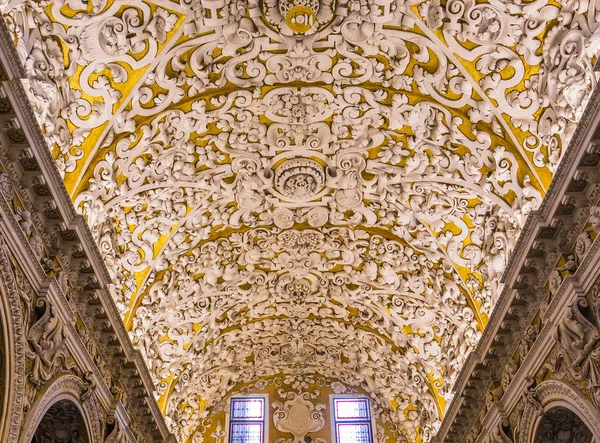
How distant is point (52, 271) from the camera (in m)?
8.55

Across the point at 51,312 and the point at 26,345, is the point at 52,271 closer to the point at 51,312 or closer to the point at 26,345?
the point at 51,312

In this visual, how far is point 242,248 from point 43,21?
6.43 meters

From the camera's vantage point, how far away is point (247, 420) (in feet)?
57.3

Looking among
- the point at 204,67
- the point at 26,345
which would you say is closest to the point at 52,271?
the point at 26,345

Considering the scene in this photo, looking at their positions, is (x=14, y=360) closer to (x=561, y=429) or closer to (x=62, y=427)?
(x=62, y=427)

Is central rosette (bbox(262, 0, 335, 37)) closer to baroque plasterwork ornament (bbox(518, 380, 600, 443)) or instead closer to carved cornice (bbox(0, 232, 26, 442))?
carved cornice (bbox(0, 232, 26, 442))

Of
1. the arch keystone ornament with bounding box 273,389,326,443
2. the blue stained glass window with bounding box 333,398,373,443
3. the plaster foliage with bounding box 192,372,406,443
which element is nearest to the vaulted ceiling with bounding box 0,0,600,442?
the plaster foliage with bounding box 192,372,406,443

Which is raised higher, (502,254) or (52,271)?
(502,254)

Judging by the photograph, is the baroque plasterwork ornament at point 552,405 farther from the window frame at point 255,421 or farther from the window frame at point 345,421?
the window frame at point 255,421

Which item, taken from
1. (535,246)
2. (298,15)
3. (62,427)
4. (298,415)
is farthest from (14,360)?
(298,415)

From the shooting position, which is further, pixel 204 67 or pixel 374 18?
pixel 204 67

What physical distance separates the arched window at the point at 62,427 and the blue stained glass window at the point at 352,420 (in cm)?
863

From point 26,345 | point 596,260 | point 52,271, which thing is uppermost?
point 52,271

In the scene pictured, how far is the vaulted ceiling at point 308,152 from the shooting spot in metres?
8.98
